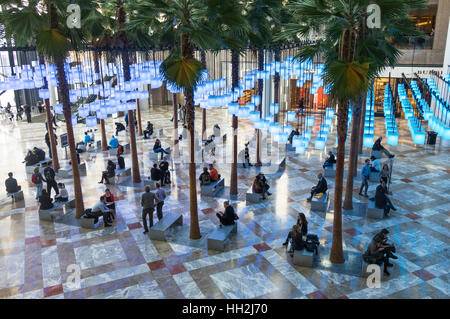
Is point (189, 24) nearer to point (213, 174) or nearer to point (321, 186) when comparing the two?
point (213, 174)

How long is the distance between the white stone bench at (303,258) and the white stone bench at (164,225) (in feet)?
12.7

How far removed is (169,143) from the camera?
23672 millimetres

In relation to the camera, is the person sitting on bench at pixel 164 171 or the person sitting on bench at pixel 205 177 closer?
the person sitting on bench at pixel 205 177

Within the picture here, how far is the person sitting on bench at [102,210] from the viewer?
1240 centimetres

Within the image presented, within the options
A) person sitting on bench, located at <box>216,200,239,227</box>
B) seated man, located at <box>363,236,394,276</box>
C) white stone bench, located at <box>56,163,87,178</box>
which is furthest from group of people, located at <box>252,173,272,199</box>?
white stone bench, located at <box>56,163,87,178</box>

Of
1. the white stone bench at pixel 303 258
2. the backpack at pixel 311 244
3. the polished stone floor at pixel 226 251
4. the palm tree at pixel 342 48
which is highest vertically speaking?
the palm tree at pixel 342 48

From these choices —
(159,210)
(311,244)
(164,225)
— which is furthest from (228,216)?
(311,244)

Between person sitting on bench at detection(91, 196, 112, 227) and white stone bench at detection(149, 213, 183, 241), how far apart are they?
1.79 metres

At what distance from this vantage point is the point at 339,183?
970 cm

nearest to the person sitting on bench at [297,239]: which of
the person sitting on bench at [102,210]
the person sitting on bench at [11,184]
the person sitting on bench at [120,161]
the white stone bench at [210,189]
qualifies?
the white stone bench at [210,189]

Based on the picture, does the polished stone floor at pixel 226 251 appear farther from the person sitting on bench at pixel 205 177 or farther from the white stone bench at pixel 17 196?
the person sitting on bench at pixel 205 177

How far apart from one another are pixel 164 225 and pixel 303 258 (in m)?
4.22
